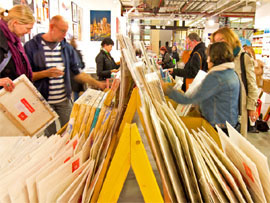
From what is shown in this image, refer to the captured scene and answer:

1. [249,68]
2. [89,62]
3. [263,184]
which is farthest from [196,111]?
[89,62]

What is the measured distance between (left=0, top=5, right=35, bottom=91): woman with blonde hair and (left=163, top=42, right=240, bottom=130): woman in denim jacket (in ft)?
4.51

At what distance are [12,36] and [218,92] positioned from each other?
181 centimetres

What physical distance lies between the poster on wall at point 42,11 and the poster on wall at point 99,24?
287cm

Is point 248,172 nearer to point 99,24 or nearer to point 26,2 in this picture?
point 26,2

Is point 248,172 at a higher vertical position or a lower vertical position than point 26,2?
lower

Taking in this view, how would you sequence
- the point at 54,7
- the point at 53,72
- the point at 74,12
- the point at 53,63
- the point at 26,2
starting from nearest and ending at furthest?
the point at 53,72
the point at 53,63
the point at 26,2
the point at 54,7
the point at 74,12

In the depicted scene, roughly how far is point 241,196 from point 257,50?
11.2 metres

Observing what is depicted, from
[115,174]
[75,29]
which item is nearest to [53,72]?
[115,174]

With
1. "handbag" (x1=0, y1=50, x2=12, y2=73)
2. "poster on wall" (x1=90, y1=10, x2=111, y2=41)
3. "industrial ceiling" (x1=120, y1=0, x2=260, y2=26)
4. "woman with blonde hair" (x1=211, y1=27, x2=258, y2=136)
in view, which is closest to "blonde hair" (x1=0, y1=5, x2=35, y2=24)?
"handbag" (x1=0, y1=50, x2=12, y2=73)

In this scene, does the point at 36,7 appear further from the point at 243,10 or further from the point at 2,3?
the point at 243,10

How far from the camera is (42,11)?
348cm

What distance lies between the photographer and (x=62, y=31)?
2277 millimetres

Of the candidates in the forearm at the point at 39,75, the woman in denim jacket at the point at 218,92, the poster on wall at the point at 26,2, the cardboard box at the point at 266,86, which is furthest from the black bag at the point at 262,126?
the poster on wall at the point at 26,2

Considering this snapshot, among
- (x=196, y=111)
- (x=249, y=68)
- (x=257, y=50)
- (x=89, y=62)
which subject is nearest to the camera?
(x=196, y=111)
